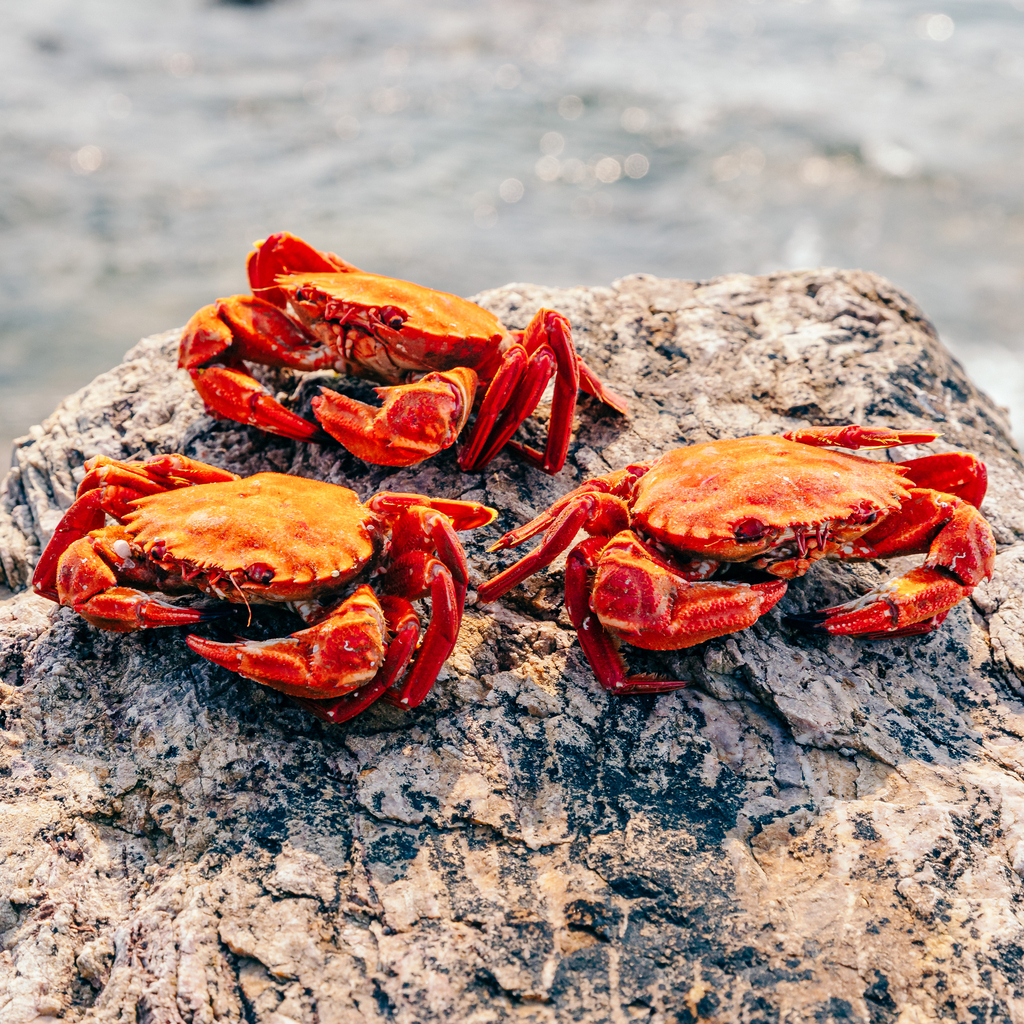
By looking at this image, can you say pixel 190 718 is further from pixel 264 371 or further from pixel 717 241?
pixel 717 241

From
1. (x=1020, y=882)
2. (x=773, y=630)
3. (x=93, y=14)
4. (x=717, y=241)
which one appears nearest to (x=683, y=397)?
(x=773, y=630)

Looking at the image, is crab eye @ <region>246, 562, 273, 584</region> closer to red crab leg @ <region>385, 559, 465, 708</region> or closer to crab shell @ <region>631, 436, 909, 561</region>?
red crab leg @ <region>385, 559, 465, 708</region>

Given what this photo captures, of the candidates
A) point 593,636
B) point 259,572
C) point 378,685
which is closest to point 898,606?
point 593,636

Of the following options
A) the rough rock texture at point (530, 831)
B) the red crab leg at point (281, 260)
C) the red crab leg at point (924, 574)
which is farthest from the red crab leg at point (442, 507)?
the red crab leg at point (281, 260)

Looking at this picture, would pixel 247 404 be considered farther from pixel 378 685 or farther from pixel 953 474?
pixel 953 474

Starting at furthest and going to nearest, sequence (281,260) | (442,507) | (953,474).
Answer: (281,260), (953,474), (442,507)

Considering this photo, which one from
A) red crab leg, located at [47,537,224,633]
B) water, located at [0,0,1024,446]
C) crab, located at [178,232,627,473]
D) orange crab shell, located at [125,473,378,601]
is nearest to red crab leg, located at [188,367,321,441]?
crab, located at [178,232,627,473]

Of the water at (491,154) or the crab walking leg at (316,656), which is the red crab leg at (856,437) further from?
the water at (491,154)
